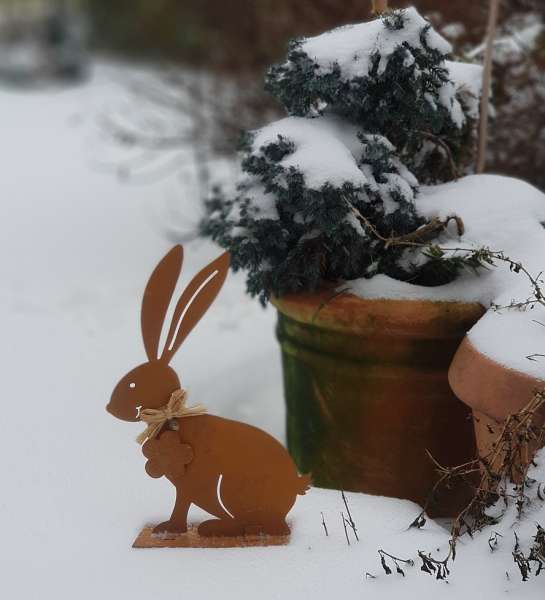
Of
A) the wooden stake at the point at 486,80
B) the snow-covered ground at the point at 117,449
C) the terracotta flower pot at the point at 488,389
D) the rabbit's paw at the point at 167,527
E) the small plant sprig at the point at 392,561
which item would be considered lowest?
the snow-covered ground at the point at 117,449

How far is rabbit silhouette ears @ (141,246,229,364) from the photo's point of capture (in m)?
1.55

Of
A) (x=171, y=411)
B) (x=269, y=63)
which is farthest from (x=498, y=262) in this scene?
(x=269, y=63)

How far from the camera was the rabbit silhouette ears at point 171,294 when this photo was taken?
155 centimetres

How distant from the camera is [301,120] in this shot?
80.0 inches

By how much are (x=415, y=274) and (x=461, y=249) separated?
9.9 inches

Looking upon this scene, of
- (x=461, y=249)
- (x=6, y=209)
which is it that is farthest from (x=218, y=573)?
(x=6, y=209)

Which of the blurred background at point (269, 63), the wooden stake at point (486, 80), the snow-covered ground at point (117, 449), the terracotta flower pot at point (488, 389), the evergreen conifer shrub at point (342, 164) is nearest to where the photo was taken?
the snow-covered ground at point (117, 449)

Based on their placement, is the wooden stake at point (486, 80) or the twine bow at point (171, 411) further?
the wooden stake at point (486, 80)

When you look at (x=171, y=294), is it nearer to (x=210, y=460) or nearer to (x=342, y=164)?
(x=210, y=460)

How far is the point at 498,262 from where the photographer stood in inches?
78.4

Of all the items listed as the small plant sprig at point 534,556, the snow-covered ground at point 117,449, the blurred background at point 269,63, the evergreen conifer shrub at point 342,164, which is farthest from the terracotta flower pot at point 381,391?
the blurred background at point 269,63

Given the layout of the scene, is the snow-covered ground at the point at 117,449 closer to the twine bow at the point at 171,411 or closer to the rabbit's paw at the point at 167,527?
the rabbit's paw at the point at 167,527

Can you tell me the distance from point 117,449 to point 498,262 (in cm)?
107

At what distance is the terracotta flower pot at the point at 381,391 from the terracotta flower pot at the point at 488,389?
0.16 meters
